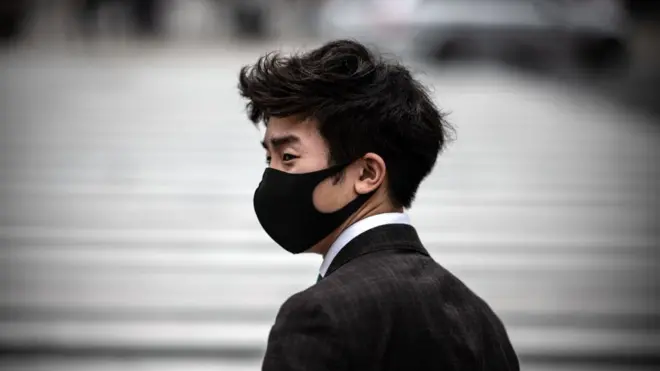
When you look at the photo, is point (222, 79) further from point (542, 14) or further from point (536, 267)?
point (536, 267)

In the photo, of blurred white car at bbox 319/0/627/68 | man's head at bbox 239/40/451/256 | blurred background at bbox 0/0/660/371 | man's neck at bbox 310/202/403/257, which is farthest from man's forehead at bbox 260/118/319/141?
blurred white car at bbox 319/0/627/68

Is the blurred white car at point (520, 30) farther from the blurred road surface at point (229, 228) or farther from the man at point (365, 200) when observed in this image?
the man at point (365, 200)

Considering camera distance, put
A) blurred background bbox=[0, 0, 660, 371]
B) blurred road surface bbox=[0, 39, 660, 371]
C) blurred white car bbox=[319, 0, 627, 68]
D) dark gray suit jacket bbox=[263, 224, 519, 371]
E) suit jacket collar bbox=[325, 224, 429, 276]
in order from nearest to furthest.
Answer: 1. dark gray suit jacket bbox=[263, 224, 519, 371]
2. suit jacket collar bbox=[325, 224, 429, 276]
3. blurred road surface bbox=[0, 39, 660, 371]
4. blurred background bbox=[0, 0, 660, 371]
5. blurred white car bbox=[319, 0, 627, 68]

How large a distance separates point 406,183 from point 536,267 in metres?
5.46

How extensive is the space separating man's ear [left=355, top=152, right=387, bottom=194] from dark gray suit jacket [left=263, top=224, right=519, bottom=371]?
7 centimetres

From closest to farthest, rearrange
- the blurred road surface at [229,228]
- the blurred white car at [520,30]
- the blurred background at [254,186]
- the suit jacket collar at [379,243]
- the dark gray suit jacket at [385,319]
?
the dark gray suit jacket at [385,319] < the suit jacket collar at [379,243] < the blurred road surface at [229,228] < the blurred background at [254,186] < the blurred white car at [520,30]

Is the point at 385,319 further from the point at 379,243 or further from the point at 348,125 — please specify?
the point at 348,125

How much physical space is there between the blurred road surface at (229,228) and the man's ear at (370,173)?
145 inches

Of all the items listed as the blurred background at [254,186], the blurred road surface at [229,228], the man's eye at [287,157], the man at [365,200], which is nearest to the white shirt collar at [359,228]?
the man at [365,200]

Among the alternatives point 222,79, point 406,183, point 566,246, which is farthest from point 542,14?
point 406,183

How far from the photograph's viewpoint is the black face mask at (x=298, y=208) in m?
1.68

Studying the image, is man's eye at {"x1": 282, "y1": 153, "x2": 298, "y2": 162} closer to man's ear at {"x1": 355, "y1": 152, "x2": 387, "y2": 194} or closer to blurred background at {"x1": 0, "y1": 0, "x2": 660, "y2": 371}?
man's ear at {"x1": 355, "y1": 152, "x2": 387, "y2": 194}

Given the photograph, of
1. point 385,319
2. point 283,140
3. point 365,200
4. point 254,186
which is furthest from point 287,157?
point 254,186

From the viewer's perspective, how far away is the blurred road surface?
223 inches
